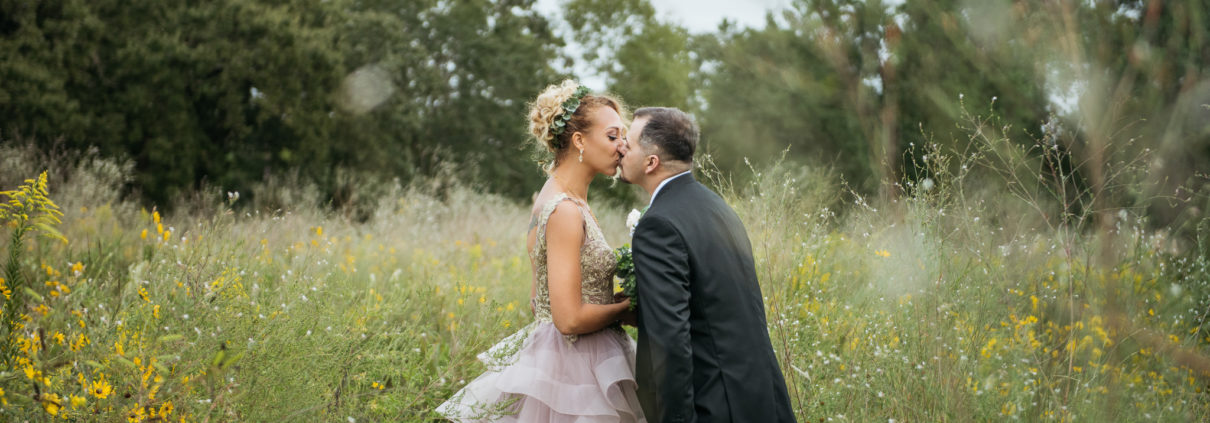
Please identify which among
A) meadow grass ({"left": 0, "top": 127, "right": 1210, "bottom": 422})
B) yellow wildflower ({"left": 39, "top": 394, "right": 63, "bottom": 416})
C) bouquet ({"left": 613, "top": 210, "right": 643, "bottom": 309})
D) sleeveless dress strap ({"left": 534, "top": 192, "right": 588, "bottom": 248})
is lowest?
meadow grass ({"left": 0, "top": 127, "right": 1210, "bottom": 422})

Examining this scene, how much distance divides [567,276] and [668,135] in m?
0.60

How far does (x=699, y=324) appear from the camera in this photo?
100 inches

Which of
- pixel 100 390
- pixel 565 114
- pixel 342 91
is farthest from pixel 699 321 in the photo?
pixel 342 91

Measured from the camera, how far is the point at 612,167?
3113 mm

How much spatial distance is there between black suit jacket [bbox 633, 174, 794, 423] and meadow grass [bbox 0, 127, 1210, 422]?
0.91 meters

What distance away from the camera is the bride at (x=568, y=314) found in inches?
108

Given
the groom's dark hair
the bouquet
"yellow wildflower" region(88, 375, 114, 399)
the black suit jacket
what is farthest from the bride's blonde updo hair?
"yellow wildflower" region(88, 375, 114, 399)

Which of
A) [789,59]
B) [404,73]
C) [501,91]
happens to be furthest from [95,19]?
[789,59]

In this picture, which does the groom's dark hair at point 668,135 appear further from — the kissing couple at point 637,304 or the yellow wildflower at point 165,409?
the yellow wildflower at point 165,409

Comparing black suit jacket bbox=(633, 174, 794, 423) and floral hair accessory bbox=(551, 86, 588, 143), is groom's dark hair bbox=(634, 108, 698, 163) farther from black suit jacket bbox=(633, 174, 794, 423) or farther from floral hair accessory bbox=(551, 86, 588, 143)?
floral hair accessory bbox=(551, 86, 588, 143)

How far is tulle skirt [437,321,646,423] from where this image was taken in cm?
278

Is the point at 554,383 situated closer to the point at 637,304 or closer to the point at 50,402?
the point at 637,304

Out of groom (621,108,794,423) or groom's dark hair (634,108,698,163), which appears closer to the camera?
groom (621,108,794,423)

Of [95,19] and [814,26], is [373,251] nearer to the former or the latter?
[814,26]
